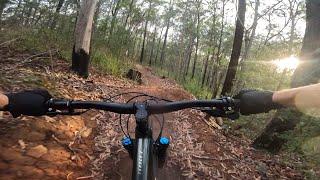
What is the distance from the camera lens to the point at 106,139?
16.9 feet

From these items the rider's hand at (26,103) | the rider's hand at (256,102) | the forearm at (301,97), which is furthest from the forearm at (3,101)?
the forearm at (301,97)

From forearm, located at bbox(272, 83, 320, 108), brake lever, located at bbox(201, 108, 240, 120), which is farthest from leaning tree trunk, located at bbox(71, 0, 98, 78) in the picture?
forearm, located at bbox(272, 83, 320, 108)

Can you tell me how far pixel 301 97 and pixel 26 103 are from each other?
1.60 metres

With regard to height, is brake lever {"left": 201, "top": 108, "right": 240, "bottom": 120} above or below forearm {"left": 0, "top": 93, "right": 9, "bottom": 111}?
above

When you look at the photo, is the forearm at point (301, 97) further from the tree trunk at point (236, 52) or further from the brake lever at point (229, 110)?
the tree trunk at point (236, 52)

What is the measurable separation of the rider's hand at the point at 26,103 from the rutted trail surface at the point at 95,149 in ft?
5.68

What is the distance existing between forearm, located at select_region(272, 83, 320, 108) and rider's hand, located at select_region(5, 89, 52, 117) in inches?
56.2

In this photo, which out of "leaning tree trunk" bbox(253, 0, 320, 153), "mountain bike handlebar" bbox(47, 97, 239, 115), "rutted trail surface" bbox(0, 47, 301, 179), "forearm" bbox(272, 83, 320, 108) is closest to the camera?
"forearm" bbox(272, 83, 320, 108)

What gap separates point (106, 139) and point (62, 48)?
7.25m

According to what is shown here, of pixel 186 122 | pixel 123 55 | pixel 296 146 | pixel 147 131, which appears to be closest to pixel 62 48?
pixel 123 55

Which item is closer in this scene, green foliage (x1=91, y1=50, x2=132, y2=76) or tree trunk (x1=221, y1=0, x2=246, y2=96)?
tree trunk (x1=221, y1=0, x2=246, y2=96)

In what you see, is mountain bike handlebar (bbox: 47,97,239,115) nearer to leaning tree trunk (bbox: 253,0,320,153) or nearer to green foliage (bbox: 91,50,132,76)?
leaning tree trunk (bbox: 253,0,320,153)

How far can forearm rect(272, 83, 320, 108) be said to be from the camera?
1.72 m

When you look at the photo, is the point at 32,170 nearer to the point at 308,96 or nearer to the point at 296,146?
the point at 308,96
